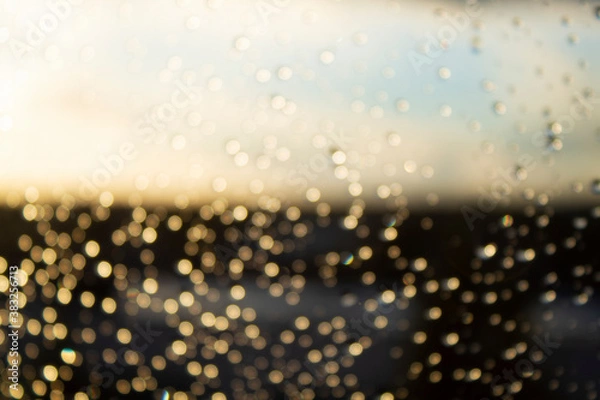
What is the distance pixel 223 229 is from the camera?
33 centimetres

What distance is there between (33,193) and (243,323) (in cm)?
15

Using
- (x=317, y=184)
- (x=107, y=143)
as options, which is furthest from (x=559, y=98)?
(x=107, y=143)

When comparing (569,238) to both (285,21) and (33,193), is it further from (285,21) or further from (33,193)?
(33,193)

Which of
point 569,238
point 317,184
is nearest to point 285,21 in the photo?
point 317,184

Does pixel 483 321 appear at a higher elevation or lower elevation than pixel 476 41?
lower

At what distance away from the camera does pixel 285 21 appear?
0.33 metres

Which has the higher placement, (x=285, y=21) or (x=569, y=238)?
(x=285, y=21)

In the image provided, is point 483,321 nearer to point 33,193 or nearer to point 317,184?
point 317,184

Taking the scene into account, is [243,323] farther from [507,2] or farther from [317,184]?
[507,2]

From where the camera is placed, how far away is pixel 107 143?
343 millimetres

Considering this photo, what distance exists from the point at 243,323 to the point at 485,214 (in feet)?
0.52

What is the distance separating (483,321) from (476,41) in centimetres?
17

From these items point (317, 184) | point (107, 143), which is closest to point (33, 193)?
point (107, 143)

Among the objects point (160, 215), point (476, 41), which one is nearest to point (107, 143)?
point (160, 215)
